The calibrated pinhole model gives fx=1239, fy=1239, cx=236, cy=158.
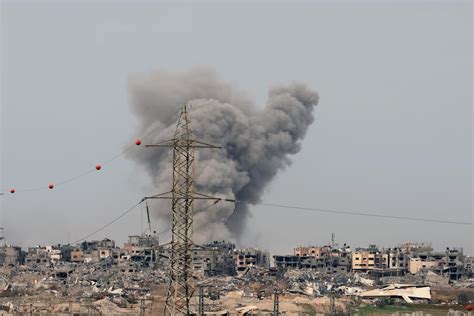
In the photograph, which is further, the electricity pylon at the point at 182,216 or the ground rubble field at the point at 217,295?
the ground rubble field at the point at 217,295

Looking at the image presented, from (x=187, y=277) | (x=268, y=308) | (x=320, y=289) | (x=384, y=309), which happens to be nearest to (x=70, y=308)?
(x=268, y=308)

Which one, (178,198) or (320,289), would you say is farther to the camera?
(320,289)

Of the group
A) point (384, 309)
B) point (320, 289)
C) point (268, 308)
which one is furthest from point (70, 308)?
point (320, 289)

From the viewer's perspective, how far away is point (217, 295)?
515 ft

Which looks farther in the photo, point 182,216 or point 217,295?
Result: point 217,295

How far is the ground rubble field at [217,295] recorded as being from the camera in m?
134

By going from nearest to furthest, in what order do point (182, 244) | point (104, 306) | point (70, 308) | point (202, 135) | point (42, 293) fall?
point (182, 244), point (70, 308), point (104, 306), point (42, 293), point (202, 135)

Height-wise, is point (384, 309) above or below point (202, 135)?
below

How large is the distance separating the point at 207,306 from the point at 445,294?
46671 millimetres

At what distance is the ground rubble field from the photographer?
13350 cm

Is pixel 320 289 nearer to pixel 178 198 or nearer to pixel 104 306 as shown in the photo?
pixel 104 306

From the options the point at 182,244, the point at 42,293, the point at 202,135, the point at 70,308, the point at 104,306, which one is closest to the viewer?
the point at 182,244

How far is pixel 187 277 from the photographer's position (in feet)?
167

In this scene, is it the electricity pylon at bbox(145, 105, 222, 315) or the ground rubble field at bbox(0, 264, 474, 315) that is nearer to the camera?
the electricity pylon at bbox(145, 105, 222, 315)
